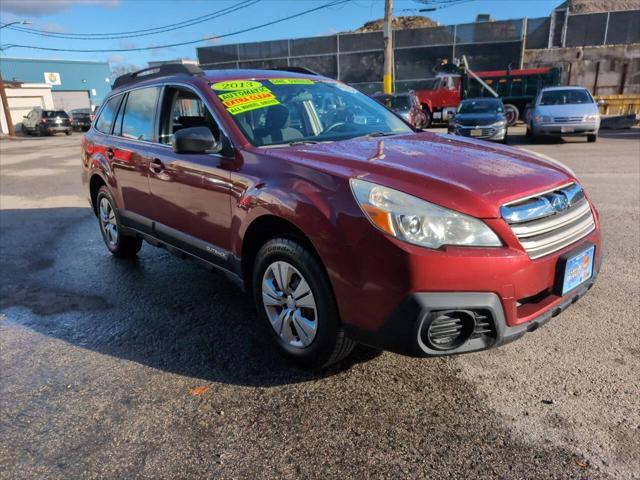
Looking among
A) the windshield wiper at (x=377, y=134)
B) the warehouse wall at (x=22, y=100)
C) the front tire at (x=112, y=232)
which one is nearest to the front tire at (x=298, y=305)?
the windshield wiper at (x=377, y=134)

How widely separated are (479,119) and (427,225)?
12640 mm

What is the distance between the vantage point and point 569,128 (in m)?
13.4

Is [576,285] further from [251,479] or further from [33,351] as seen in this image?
[33,351]

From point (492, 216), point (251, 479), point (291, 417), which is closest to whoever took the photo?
point (251, 479)

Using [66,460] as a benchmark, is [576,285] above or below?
above

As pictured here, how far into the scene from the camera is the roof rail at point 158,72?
3.87 m

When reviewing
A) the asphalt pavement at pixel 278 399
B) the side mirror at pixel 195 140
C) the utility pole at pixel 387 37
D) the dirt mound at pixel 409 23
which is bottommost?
the asphalt pavement at pixel 278 399

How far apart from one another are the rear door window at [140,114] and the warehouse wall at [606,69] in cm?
2761

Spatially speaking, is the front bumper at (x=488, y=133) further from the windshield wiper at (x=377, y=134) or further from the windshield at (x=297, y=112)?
the windshield wiper at (x=377, y=134)

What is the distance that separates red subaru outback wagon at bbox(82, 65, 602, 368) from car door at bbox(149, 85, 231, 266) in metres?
Result: 0.02

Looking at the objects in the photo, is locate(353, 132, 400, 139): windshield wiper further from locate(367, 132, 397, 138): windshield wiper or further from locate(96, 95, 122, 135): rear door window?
locate(96, 95, 122, 135): rear door window

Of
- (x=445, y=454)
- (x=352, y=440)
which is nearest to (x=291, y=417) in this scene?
(x=352, y=440)

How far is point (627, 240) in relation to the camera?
5.03m

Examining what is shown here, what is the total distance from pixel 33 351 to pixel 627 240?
552 cm
